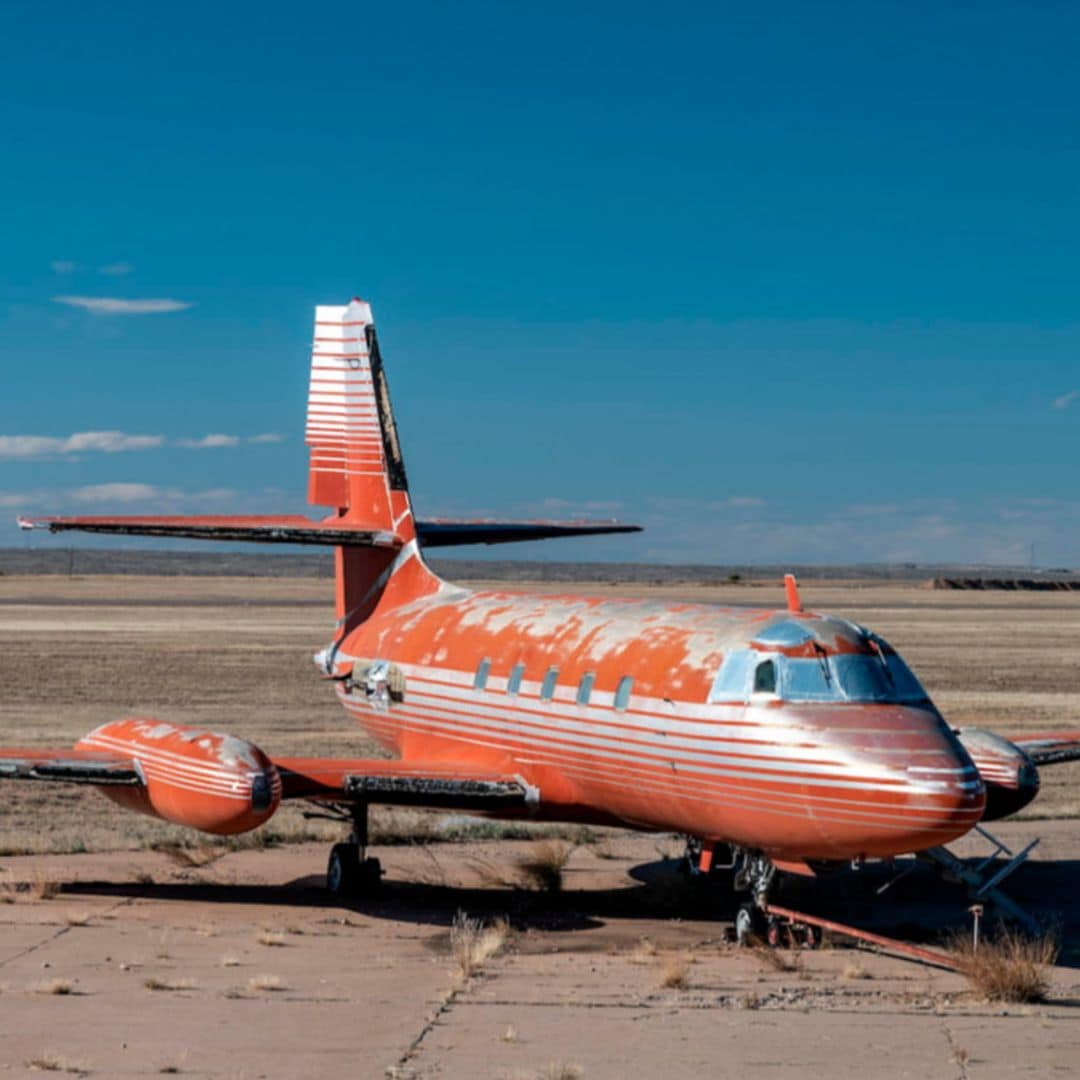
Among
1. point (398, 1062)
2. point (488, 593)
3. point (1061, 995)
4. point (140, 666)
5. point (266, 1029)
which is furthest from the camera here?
point (140, 666)

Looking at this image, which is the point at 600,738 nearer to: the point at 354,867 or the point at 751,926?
the point at 751,926

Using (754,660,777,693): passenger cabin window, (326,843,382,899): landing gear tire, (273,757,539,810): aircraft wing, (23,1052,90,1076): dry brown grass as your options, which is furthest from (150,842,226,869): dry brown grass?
(23,1052,90,1076): dry brown grass

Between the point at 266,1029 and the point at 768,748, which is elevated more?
the point at 768,748

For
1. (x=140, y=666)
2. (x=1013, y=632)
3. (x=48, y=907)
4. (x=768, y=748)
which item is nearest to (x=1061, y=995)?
(x=768, y=748)

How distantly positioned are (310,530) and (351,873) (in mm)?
5474

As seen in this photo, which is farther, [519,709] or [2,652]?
[2,652]

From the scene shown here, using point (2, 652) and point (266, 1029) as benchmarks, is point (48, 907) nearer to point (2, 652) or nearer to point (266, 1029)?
point (266, 1029)

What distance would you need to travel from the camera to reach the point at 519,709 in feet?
67.1

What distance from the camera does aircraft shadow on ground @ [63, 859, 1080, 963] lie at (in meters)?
19.9

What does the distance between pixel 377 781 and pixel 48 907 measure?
13.2 feet

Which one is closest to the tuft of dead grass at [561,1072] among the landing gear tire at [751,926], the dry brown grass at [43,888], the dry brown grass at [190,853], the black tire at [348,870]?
the landing gear tire at [751,926]

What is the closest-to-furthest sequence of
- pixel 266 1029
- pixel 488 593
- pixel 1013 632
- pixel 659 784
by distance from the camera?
1. pixel 266 1029
2. pixel 659 784
3. pixel 488 593
4. pixel 1013 632

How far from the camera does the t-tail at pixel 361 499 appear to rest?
25500 millimetres

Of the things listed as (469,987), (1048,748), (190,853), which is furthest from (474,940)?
(1048,748)
